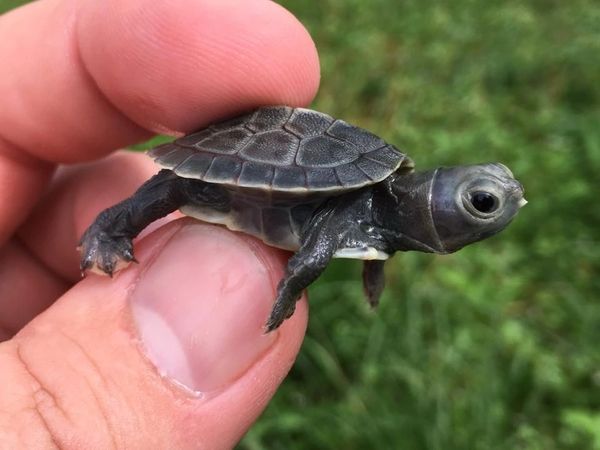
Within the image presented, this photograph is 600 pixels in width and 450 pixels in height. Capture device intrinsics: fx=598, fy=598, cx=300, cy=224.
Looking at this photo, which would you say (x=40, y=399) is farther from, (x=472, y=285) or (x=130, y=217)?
(x=472, y=285)

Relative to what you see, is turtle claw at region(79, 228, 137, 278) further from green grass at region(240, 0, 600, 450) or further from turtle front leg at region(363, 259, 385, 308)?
green grass at region(240, 0, 600, 450)

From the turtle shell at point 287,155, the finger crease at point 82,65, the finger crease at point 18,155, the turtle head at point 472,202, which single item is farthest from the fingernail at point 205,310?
the finger crease at point 18,155

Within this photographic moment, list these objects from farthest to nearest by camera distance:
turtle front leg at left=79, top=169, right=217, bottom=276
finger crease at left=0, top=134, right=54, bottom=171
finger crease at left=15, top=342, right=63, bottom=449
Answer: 1. finger crease at left=0, top=134, right=54, bottom=171
2. turtle front leg at left=79, top=169, right=217, bottom=276
3. finger crease at left=15, top=342, right=63, bottom=449

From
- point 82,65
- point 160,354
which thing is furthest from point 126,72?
point 160,354

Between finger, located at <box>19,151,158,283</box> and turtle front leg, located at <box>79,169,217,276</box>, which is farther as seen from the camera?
finger, located at <box>19,151,158,283</box>

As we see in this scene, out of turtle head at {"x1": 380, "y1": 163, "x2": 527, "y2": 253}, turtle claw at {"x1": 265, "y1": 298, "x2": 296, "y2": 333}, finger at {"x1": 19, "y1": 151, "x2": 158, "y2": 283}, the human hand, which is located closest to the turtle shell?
turtle head at {"x1": 380, "y1": 163, "x2": 527, "y2": 253}

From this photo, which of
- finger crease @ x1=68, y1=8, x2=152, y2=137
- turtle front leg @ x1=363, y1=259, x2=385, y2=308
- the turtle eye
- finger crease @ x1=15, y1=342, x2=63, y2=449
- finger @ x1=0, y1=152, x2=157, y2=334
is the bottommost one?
turtle front leg @ x1=363, y1=259, x2=385, y2=308

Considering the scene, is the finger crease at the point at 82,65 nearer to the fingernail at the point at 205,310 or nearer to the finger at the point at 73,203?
the finger at the point at 73,203
